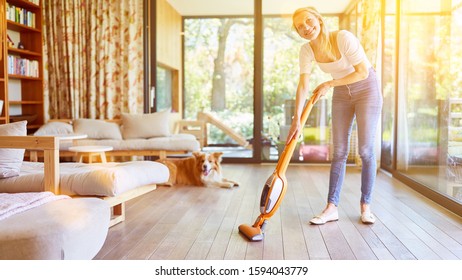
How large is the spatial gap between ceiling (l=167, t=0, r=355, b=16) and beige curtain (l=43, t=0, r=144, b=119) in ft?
1.94

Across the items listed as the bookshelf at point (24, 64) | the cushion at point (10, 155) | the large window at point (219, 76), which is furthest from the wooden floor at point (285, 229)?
the bookshelf at point (24, 64)

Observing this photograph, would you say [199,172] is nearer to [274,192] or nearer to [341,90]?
[341,90]

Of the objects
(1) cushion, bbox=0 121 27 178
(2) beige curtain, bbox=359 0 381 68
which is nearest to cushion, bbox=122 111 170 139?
(2) beige curtain, bbox=359 0 381 68

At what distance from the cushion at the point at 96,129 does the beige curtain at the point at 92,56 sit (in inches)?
17.7

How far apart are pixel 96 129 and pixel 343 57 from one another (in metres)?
3.26

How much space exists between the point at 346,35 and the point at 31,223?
182cm

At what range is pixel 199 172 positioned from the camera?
4438 mm

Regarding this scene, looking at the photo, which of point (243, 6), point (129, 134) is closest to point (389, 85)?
point (243, 6)

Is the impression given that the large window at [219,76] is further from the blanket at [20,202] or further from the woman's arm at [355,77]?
the blanket at [20,202]

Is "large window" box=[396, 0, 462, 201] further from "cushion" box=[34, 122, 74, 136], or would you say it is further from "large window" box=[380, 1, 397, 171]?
"cushion" box=[34, 122, 74, 136]

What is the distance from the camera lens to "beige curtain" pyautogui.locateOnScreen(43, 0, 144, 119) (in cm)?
579

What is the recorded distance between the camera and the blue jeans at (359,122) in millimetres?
2887
